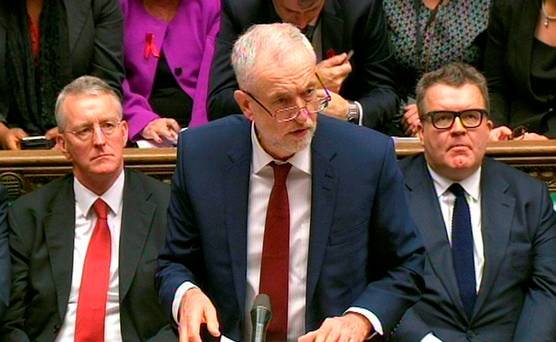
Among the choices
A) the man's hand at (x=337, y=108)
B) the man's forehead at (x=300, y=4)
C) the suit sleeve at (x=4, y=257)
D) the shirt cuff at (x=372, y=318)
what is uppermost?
the man's forehead at (x=300, y=4)

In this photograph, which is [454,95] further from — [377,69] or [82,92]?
[82,92]

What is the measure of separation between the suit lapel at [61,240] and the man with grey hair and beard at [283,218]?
58cm

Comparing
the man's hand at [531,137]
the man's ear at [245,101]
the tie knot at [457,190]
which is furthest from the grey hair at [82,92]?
the man's hand at [531,137]

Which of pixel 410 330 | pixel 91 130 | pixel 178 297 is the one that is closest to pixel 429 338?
pixel 410 330

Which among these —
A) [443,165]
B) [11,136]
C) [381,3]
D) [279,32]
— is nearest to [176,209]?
[279,32]

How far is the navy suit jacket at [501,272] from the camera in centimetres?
300

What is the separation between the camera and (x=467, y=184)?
3170 millimetres

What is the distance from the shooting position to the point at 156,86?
154 inches

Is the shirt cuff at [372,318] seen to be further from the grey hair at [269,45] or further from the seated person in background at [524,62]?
the seated person in background at [524,62]

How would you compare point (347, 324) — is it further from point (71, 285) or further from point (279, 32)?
point (71, 285)

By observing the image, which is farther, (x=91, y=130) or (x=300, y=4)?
(x=300, y=4)

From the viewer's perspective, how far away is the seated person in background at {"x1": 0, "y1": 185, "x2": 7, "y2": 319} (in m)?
2.95

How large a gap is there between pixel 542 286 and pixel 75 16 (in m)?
1.77

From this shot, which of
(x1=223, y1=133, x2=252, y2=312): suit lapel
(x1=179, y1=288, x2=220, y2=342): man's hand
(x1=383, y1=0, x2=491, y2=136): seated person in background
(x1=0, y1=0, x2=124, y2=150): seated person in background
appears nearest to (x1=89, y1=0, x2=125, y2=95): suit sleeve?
(x1=0, y1=0, x2=124, y2=150): seated person in background
